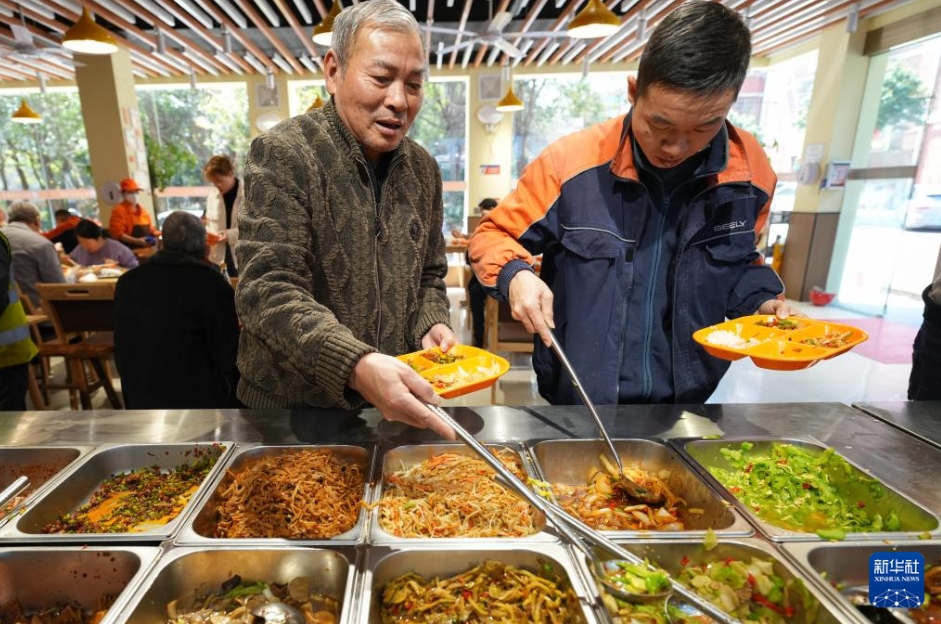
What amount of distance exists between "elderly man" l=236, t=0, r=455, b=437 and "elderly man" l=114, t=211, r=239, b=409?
1.19m

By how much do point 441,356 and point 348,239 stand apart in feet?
1.55

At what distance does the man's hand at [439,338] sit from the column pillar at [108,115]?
351 inches

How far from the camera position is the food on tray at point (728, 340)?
1.54 metres

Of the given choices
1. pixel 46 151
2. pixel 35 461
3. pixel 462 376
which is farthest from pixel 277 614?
pixel 46 151

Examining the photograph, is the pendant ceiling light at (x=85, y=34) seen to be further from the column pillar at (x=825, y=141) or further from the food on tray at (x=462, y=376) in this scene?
the column pillar at (x=825, y=141)

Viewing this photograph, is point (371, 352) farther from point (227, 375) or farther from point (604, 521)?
point (227, 375)

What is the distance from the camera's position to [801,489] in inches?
55.7

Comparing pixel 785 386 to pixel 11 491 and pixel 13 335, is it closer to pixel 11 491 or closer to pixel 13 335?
pixel 11 491

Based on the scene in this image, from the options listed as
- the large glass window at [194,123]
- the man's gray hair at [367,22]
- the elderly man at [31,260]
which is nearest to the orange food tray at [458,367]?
the man's gray hair at [367,22]

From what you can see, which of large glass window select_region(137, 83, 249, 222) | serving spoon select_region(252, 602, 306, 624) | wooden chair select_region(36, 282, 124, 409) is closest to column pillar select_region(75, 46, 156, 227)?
large glass window select_region(137, 83, 249, 222)

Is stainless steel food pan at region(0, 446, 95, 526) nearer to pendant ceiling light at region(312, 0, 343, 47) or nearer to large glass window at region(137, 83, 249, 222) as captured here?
pendant ceiling light at region(312, 0, 343, 47)

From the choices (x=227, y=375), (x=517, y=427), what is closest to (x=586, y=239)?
(x=517, y=427)

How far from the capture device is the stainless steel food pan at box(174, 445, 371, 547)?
1.16m

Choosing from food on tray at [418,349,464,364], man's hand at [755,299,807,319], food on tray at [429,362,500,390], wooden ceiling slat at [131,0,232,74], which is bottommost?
food on tray at [429,362,500,390]
